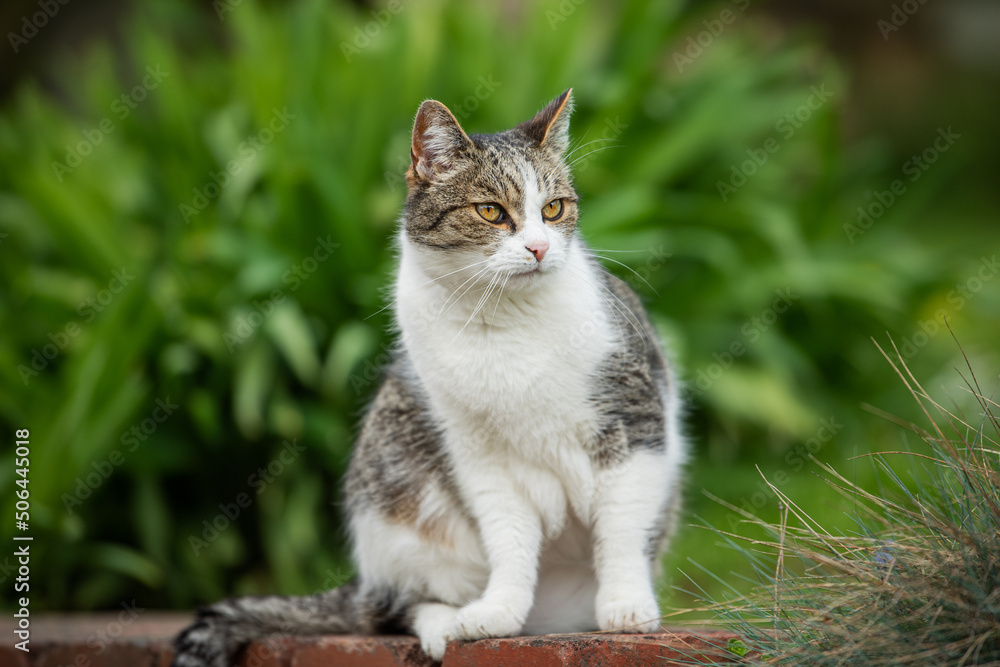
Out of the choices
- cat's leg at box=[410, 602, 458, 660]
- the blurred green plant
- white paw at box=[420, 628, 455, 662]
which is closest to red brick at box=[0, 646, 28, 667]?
the blurred green plant

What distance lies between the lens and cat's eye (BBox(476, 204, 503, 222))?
228cm

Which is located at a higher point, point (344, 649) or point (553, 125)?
point (553, 125)

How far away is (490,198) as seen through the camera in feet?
7.46

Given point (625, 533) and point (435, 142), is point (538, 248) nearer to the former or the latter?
point (435, 142)

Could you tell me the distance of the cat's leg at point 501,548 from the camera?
7.15 feet

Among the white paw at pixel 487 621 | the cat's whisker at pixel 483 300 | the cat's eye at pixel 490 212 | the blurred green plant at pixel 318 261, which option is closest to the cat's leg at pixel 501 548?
the white paw at pixel 487 621

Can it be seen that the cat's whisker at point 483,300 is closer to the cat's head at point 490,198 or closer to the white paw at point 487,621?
the cat's head at point 490,198

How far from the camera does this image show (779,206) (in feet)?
18.5

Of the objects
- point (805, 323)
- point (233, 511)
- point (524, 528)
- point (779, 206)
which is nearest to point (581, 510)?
point (524, 528)

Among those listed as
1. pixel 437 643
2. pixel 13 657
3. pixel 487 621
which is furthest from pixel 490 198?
pixel 13 657

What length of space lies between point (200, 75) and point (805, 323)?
186 inches

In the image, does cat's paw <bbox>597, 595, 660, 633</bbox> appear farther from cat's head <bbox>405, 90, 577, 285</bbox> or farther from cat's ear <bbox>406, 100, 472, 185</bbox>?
cat's ear <bbox>406, 100, 472, 185</bbox>

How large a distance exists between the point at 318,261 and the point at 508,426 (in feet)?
9.11

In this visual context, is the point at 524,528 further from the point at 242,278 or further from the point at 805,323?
the point at 805,323
